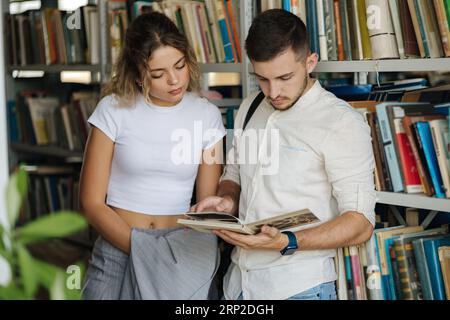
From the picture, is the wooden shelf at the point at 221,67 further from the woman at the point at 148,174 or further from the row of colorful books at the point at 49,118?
the row of colorful books at the point at 49,118

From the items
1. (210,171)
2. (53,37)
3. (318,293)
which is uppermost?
(53,37)

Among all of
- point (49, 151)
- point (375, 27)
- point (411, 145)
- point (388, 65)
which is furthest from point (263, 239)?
point (49, 151)

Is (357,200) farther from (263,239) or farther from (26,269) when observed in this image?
(26,269)

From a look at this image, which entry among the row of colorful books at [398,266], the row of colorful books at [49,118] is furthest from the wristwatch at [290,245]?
the row of colorful books at [49,118]

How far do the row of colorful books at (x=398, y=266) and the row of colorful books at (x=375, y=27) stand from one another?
1.77 feet

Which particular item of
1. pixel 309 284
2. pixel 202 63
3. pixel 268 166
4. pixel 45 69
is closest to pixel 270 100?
pixel 268 166

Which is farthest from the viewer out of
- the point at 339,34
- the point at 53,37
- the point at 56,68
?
the point at 53,37

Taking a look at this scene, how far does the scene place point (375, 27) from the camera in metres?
2.10

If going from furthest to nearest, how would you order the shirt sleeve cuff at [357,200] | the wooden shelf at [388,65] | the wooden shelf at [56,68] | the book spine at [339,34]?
the wooden shelf at [56,68] < the book spine at [339,34] < the wooden shelf at [388,65] < the shirt sleeve cuff at [357,200]

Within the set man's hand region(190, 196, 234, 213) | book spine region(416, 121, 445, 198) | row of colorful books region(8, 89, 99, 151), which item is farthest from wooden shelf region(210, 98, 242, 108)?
row of colorful books region(8, 89, 99, 151)

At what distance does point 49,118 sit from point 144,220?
2.43m

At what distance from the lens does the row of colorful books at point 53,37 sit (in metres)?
3.69
